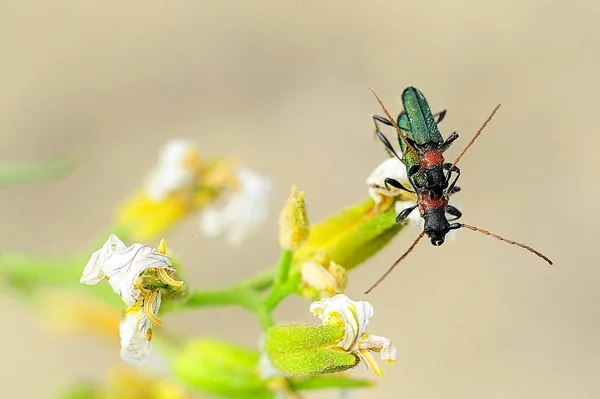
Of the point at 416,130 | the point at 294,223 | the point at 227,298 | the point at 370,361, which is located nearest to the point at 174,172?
the point at 227,298

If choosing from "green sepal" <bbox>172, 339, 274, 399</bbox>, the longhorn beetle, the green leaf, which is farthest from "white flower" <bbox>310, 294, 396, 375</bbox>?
the green leaf

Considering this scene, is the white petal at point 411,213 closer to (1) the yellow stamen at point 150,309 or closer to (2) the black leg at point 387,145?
(2) the black leg at point 387,145

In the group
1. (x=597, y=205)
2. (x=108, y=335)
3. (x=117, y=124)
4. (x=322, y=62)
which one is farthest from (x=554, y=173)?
(x=108, y=335)

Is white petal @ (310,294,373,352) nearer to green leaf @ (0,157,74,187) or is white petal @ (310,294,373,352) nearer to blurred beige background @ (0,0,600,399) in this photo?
green leaf @ (0,157,74,187)

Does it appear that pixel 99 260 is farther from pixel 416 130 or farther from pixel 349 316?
pixel 416 130

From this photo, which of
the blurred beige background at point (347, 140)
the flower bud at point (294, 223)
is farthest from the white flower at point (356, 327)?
the blurred beige background at point (347, 140)

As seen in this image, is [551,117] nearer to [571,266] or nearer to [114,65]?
[571,266]

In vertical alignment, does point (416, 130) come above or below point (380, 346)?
above
